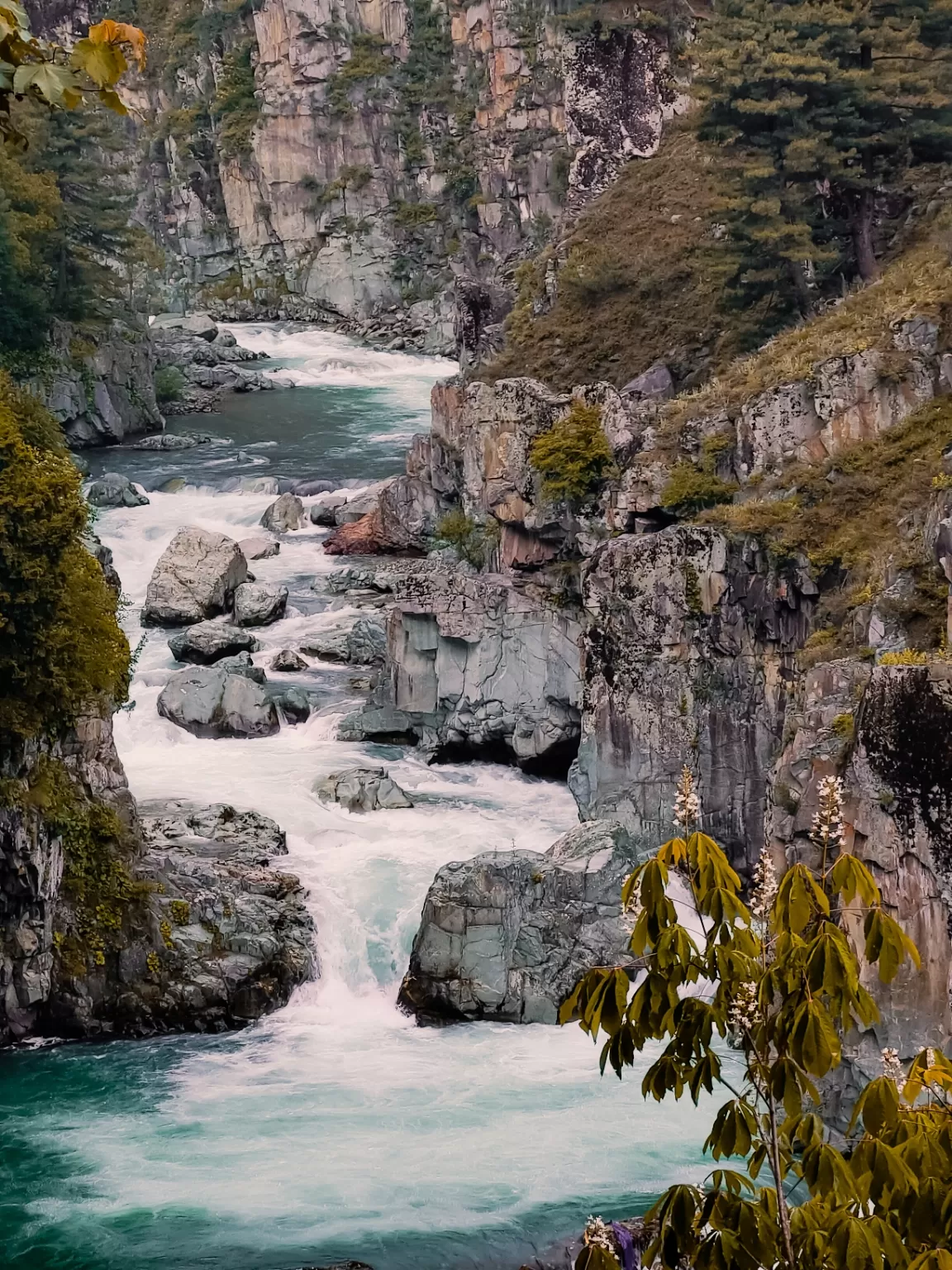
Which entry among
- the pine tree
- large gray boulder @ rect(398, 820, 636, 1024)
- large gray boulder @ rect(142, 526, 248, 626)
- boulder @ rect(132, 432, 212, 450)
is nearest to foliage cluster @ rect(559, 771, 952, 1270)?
large gray boulder @ rect(398, 820, 636, 1024)

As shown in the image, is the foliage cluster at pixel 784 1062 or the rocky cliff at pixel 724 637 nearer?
the foliage cluster at pixel 784 1062

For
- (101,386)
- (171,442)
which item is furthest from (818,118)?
(101,386)

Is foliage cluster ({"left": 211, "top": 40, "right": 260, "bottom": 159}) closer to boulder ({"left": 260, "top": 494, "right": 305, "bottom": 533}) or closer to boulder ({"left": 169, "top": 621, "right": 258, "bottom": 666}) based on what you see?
boulder ({"left": 260, "top": 494, "right": 305, "bottom": 533})

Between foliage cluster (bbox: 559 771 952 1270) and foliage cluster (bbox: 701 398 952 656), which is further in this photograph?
foliage cluster (bbox: 701 398 952 656)

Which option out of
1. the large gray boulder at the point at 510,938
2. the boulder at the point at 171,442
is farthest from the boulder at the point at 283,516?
the large gray boulder at the point at 510,938

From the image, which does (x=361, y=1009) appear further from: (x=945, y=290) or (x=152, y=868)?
(x=945, y=290)

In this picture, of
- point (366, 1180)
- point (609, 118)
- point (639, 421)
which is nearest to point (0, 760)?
point (366, 1180)

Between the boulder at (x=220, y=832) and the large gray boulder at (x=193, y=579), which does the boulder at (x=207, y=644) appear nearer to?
the large gray boulder at (x=193, y=579)
